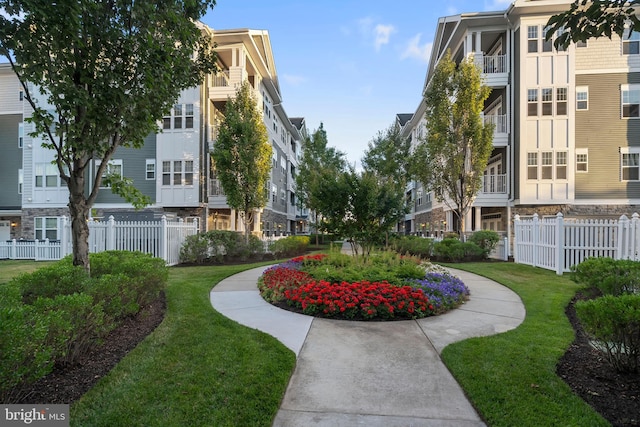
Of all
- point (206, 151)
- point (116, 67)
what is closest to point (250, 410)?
point (116, 67)

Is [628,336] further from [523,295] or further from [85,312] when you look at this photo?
[85,312]

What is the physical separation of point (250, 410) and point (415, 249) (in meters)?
13.3

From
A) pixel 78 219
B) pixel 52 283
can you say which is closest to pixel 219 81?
pixel 78 219

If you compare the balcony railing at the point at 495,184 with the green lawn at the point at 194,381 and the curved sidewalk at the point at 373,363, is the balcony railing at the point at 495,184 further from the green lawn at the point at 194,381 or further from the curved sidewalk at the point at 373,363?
the green lawn at the point at 194,381

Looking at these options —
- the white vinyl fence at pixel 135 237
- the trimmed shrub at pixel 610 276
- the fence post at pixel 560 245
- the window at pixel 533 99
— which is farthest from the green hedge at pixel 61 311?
the window at pixel 533 99

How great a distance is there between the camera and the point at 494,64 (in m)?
17.9

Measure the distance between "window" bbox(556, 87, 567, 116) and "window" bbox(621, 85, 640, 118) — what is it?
3299 millimetres

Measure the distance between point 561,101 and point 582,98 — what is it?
1.61 m

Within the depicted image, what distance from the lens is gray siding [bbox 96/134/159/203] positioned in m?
18.2

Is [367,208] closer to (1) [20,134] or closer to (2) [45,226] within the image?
(2) [45,226]

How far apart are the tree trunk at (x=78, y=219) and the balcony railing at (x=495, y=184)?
1759 centimetres

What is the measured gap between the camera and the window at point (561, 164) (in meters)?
16.5

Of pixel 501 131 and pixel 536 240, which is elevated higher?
pixel 501 131

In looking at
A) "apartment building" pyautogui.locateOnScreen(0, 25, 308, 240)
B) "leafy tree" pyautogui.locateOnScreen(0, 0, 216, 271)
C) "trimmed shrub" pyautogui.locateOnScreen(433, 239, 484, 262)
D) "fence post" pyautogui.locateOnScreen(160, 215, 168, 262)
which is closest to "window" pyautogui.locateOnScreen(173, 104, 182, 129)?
"apartment building" pyautogui.locateOnScreen(0, 25, 308, 240)
